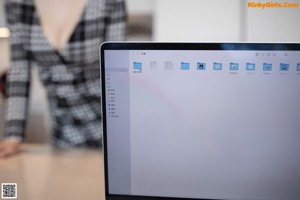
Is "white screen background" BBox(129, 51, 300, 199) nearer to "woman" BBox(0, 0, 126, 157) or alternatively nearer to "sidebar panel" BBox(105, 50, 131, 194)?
"sidebar panel" BBox(105, 50, 131, 194)

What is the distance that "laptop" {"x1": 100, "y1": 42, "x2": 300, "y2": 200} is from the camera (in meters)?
0.48

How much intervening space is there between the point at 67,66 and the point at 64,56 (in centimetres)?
3

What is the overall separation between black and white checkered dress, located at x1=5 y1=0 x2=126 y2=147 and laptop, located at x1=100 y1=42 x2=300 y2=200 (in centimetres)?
51

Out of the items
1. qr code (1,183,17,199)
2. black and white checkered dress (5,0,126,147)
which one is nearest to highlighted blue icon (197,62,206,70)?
qr code (1,183,17,199)

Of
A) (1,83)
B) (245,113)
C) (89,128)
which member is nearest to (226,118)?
(245,113)

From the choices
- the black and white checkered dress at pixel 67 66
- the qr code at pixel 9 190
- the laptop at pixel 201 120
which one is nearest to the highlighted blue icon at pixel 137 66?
the laptop at pixel 201 120

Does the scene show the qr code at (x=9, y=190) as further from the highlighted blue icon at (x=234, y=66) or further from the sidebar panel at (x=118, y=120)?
the highlighted blue icon at (x=234, y=66)

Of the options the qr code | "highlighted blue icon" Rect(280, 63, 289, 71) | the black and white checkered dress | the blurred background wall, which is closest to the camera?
"highlighted blue icon" Rect(280, 63, 289, 71)

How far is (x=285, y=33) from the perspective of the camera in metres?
0.77

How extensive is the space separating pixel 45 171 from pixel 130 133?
0.33 meters

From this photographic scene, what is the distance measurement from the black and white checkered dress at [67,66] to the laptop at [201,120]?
1.69 feet

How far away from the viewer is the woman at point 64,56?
976 millimetres

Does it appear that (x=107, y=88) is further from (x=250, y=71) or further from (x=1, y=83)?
(x=1, y=83)

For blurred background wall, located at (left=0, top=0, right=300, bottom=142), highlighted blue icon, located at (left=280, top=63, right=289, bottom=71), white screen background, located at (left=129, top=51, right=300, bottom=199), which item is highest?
blurred background wall, located at (left=0, top=0, right=300, bottom=142)
